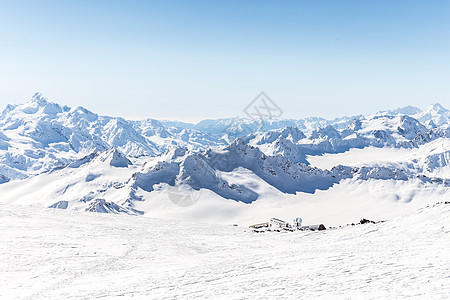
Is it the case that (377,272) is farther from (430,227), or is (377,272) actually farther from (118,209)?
(118,209)

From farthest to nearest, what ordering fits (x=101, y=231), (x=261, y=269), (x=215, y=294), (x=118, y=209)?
1. (x=118, y=209)
2. (x=101, y=231)
3. (x=261, y=269)
4. (x=215, y=294)

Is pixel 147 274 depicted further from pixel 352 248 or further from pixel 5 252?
pixel 352 248

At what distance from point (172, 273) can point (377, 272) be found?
1309 centimetres

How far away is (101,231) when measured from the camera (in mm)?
39594

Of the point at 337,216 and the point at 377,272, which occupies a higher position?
the point at 377,272

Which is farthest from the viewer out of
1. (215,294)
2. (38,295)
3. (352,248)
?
(352,248)

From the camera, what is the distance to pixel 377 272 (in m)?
19.9

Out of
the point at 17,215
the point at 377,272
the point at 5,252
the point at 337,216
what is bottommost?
the point at 337,216

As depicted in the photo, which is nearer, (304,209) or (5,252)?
(5,252)

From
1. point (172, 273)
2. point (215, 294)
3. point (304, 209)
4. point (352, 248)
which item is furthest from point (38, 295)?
point (304, 209)

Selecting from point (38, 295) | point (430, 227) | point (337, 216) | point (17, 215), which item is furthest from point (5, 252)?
point (337, 216)

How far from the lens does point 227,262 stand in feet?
84.7

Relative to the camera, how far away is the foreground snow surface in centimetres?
1880

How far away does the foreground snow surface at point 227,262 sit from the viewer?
1880 centimetres
